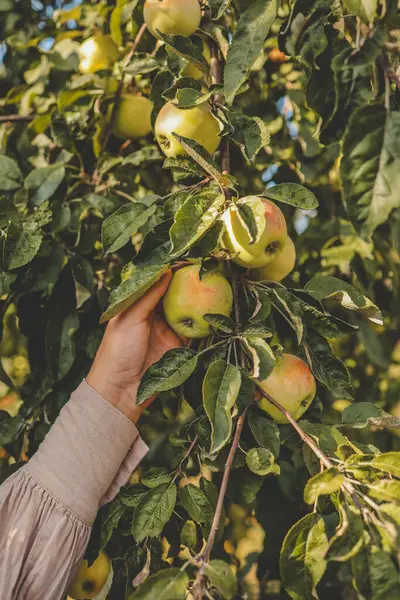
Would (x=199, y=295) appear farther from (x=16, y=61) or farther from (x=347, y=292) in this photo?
(x=16, y=61)

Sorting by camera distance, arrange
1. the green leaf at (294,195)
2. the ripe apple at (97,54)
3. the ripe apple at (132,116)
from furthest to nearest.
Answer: the ripe apple at (97,54) → the ripe apple at (132,116) → the green leaf at (294,195)

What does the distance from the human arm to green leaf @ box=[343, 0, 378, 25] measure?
20.9 inches

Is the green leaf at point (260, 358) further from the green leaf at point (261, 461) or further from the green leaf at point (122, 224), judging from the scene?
→ the green leaf at point (122, 224)

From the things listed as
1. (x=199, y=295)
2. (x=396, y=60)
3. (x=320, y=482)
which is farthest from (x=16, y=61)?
(x=320, y=482)

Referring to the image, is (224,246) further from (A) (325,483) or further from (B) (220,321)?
(A) (325,483)

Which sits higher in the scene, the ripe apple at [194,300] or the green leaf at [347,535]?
the ripe apple at [194,300]

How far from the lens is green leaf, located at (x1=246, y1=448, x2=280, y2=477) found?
848 mm

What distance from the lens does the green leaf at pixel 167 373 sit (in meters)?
0.89

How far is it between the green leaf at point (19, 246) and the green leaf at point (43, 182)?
176 mm

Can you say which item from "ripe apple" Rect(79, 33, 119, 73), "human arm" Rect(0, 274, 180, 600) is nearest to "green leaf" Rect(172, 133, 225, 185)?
"human arm" Rect(0, 274, 180, 600)

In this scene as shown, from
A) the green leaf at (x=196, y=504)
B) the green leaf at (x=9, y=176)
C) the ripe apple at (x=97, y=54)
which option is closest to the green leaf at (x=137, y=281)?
the green leaf at (x=196, y=504)

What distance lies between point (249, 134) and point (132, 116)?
53 cm

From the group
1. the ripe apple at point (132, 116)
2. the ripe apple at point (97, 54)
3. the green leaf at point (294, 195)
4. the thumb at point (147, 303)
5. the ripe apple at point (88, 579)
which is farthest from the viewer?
the ripe apple at point (97, 54)

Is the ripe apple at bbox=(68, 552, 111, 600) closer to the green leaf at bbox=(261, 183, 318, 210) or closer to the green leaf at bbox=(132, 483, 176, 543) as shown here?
the green leaf at bbox=(132, 483, 176, 543)
